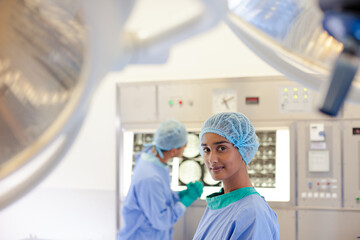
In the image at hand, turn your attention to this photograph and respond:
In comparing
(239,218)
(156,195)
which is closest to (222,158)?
(239,218)

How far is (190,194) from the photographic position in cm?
286

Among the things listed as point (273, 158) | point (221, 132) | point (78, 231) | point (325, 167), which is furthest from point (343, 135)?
point (78, 231)

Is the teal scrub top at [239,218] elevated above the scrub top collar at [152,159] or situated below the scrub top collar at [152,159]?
below

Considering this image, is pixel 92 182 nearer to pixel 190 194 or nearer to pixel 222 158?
pixel 190 194

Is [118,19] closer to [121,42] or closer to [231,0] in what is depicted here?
[121,42]

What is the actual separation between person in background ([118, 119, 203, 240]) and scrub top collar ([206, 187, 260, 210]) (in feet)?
2.68

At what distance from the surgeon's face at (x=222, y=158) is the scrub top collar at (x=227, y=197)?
71 millimetres

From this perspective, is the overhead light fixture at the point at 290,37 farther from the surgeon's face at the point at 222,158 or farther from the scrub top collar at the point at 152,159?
the scrub top collar at the point at 152,159

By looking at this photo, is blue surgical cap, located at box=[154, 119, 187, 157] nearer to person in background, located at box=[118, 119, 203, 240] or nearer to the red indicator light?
person in background, located at box=[118, 119, 203, 240]

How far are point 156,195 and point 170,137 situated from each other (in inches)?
18.2

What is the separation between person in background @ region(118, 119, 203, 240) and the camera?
2.49 meters

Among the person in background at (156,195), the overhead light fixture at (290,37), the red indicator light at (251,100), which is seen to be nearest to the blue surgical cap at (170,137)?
the person in background at (156,195)

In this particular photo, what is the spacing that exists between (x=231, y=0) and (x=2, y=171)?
341 millimetres

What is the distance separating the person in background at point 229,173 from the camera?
152 cm
